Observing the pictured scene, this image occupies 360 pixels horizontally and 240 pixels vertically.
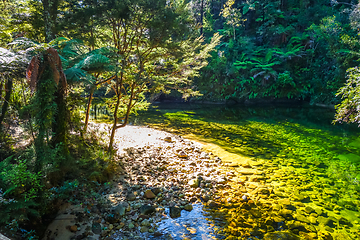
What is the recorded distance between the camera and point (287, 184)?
198 inches

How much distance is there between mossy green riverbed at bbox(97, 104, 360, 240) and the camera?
3514 mm

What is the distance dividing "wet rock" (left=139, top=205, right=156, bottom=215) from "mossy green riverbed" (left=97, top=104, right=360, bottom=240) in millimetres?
1163

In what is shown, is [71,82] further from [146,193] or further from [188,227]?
[188,227]

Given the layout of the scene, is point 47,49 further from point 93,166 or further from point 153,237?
point 153,237

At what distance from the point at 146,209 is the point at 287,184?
3809mm

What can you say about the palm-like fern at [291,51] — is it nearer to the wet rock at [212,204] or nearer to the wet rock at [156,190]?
the wet rock at [212,204]

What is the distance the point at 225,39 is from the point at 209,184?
2472 centimetres

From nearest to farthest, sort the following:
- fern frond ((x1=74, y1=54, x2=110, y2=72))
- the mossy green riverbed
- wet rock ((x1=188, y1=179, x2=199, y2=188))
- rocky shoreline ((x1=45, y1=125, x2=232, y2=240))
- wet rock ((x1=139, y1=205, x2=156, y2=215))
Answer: rocky shoreline ((x1=45, y1=125, x2=232, y2=240)) → fern frond ((x1=74, y1=54, x2=110, y2=72)) → the mossy green riverbed → wet rock ((x1=139, y1=205, x2=156, y2=215)) → wet rock ((x1=188, y1=179, x2=199, y2=188))

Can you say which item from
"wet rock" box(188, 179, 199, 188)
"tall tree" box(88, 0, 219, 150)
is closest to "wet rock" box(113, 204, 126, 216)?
"wet rock" box(188, 179, 199, 188)

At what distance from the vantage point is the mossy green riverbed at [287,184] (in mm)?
3514

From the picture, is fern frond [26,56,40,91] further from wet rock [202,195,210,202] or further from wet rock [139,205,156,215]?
wet rock [202,195,210,202]

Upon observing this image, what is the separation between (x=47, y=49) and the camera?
2783mm

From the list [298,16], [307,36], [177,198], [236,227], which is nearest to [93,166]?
[177,198]

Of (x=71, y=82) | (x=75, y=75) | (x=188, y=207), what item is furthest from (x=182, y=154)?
(x=75, y=75)
